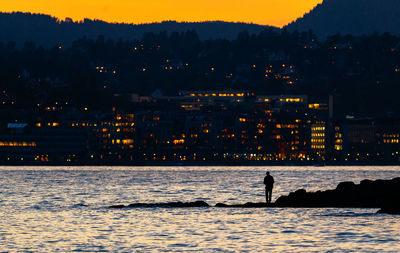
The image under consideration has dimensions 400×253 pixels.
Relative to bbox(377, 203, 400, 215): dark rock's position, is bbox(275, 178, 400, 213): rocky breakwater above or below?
above

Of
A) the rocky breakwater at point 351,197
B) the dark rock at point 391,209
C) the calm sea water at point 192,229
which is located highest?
the rocky breakwater at point 351,197

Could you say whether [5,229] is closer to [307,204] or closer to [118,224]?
[118,224]

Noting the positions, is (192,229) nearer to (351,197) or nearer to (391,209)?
(391,209)

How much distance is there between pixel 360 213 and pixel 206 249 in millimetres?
18704

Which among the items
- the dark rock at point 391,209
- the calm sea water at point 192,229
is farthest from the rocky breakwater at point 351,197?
the dark rock at point 391,209

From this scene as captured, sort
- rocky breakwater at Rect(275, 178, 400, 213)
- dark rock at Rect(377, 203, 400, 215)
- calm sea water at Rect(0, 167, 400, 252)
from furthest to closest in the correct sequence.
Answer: rocky breakwater at Rect(275, 178, 400, 213), dark rock at Rect(377, 203, 400, 215), calm sea water at Rect(0, 167, 400, 252)

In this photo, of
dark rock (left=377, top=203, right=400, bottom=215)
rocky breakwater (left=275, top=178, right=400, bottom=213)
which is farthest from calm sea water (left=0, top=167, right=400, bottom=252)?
rocky breakwater (left=275, top=178, right=400, bottom=213)

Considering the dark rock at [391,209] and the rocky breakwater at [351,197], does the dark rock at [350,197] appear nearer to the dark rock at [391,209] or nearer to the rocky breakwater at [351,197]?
the rocky breakwater at [351,197]

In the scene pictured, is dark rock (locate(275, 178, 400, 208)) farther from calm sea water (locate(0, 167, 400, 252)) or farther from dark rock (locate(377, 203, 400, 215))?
dark rock (locate(377, 203, 400, 215))

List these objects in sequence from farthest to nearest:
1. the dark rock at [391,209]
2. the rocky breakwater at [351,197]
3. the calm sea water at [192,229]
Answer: the rocky breakwater at [351,197]
the dark rock at [391,209]
the calm sea water at [192,229]

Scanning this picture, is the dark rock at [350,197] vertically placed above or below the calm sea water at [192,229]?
above

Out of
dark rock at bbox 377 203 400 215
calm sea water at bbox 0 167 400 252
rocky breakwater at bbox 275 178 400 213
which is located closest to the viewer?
calm sea water at bbox 0 167 400 252

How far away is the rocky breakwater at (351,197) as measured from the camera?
71312 millimetres

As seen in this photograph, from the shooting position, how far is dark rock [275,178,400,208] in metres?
71.3
